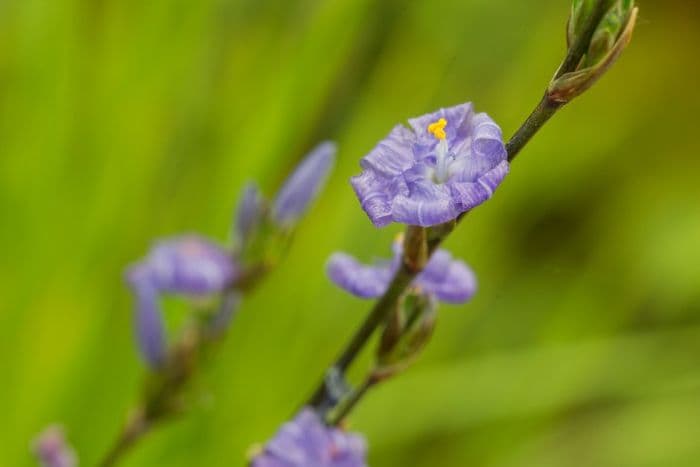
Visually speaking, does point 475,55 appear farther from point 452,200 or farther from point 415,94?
point 452,200

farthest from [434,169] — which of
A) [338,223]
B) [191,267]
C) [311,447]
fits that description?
[338,223]

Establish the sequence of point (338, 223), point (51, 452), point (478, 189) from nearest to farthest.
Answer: point (478, 189), point (51, 452), point (338, 223)

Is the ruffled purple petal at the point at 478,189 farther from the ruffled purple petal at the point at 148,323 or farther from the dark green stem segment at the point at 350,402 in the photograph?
the ruffled purple petal at the point at 148,323

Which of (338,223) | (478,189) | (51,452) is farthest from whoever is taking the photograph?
(338,223)

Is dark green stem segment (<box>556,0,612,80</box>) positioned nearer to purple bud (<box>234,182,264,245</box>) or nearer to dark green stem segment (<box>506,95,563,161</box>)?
dark green stem segment (<box>506,95,563,161</box>)

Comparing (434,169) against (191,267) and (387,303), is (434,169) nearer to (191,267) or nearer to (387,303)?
(387,303)

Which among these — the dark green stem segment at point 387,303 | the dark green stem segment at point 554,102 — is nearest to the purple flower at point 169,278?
the dark green stem segment at point 387,303

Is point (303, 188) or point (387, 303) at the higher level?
point (303, 188)
